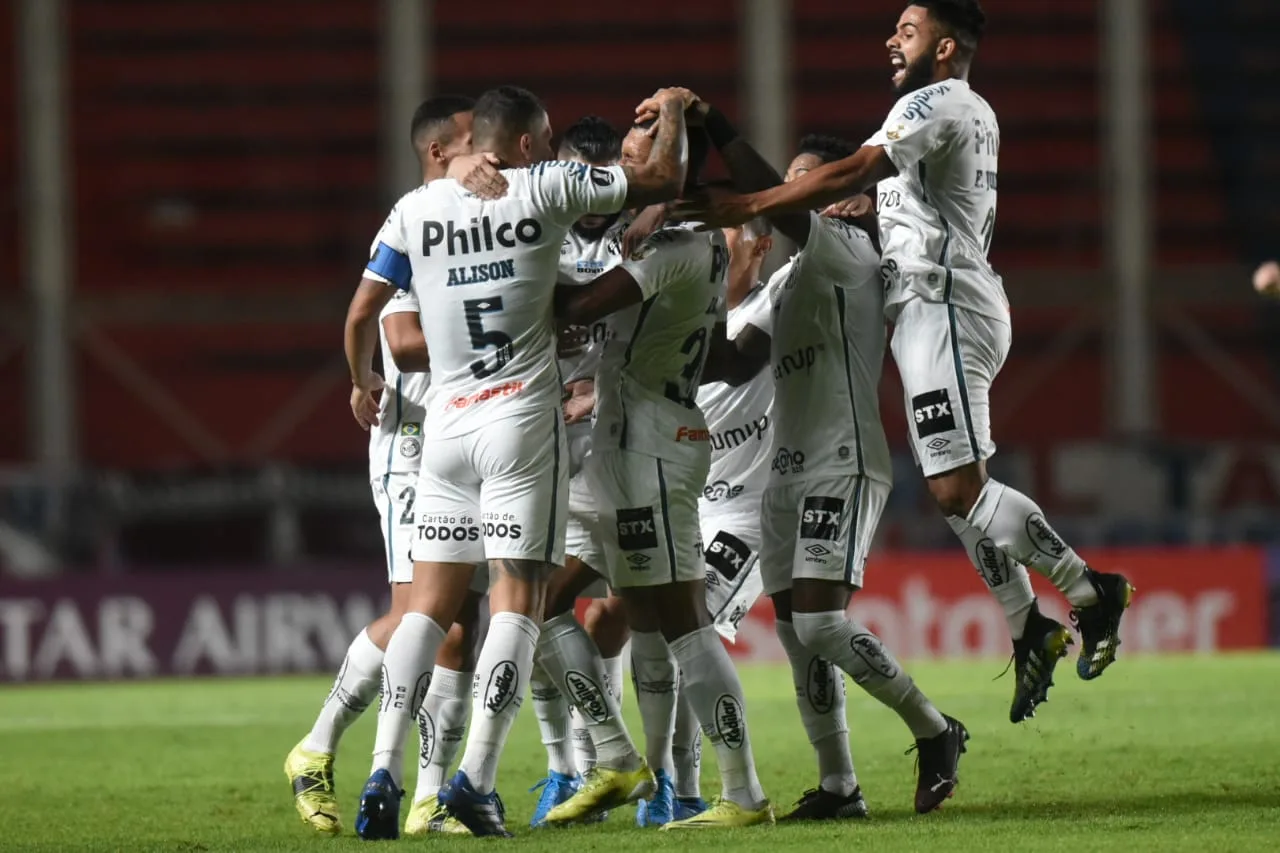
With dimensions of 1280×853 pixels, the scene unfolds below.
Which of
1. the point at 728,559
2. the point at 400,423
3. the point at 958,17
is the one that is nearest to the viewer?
the point at 958,17

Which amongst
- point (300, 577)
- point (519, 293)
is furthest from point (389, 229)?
point (300, 577)

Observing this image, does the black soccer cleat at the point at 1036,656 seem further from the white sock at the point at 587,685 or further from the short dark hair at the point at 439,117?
the short dark hair at the point at 439,117

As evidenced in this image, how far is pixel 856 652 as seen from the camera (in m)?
6.74

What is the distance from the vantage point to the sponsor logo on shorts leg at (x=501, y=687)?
6156 mm

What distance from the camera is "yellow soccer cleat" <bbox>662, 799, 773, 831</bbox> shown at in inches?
253

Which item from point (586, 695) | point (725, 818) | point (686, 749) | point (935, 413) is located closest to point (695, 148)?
point (935, 413)

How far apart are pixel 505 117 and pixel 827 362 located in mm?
1438

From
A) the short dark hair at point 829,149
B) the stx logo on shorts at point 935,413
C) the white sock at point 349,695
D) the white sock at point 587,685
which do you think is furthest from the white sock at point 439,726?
the short dark hair at point 829,149

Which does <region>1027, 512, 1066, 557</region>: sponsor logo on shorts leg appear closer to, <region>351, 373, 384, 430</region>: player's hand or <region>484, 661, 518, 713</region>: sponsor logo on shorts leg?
<region>484, 661, 518, 713</region>: sponsor logo on shorts leg

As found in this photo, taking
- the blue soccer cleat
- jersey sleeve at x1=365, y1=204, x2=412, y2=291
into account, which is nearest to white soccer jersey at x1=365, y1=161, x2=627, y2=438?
jersey sleeve at x1=365, y1=204, x2=412, y2=291

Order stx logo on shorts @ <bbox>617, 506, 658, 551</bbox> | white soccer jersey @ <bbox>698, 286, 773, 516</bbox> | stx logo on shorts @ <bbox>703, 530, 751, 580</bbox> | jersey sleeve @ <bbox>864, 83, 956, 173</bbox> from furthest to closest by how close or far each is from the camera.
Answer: white soccer jersey @ <bbox>698, 286, 773, 516</bbox> → stx logo on shorts @ <bbox>703, 530, 751, 580</bbox> → jersey sleeve @ <bbox>864, 83, 956, 173</bbox> → stx logo on shorts @ <bbox>617, 506, 658, 551</bbox>

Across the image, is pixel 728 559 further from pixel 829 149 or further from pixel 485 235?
pixel 485 235

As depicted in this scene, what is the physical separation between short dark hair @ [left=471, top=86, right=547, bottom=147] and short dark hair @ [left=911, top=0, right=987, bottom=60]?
1532 millimetres

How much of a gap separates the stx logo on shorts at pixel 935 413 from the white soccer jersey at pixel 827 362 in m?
0.18
